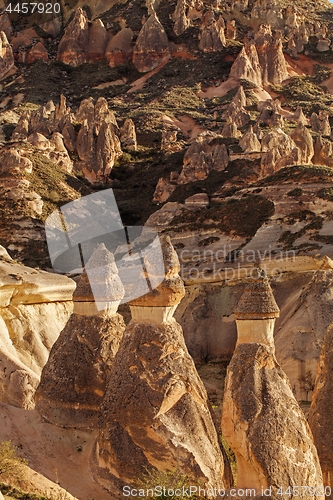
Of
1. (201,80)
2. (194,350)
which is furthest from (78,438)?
(201,80)

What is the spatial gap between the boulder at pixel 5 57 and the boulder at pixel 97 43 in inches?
556

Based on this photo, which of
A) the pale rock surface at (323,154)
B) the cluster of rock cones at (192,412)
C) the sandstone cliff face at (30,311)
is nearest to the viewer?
the cluster of rock cones at (192,412)

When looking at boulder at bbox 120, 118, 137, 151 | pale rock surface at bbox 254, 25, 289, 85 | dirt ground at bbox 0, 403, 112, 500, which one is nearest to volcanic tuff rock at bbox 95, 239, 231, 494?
dirt ground at bbox 0, 403, 112, 500

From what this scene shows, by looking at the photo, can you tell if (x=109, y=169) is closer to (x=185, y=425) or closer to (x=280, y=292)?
(x=280, y=292)

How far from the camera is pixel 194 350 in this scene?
76.8ft

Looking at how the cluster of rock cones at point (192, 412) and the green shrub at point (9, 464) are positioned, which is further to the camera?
the green shrub at point (9, 464)

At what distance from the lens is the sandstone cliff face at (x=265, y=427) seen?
6.27 m

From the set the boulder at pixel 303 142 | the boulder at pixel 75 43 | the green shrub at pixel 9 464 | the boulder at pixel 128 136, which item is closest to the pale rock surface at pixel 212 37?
the boulder at pixel 75 43

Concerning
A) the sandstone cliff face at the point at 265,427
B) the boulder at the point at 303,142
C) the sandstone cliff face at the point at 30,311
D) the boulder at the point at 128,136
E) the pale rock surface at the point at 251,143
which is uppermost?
the sandstone cliff face at the point at 265,427

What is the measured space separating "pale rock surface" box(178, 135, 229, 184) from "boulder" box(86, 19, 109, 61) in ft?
156

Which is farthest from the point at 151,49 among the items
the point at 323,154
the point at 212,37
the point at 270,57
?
the point at 323,154

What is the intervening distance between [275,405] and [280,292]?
16.5 m

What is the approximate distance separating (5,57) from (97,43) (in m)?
17.4

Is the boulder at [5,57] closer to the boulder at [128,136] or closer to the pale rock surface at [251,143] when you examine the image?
the boulder at [128,136]
